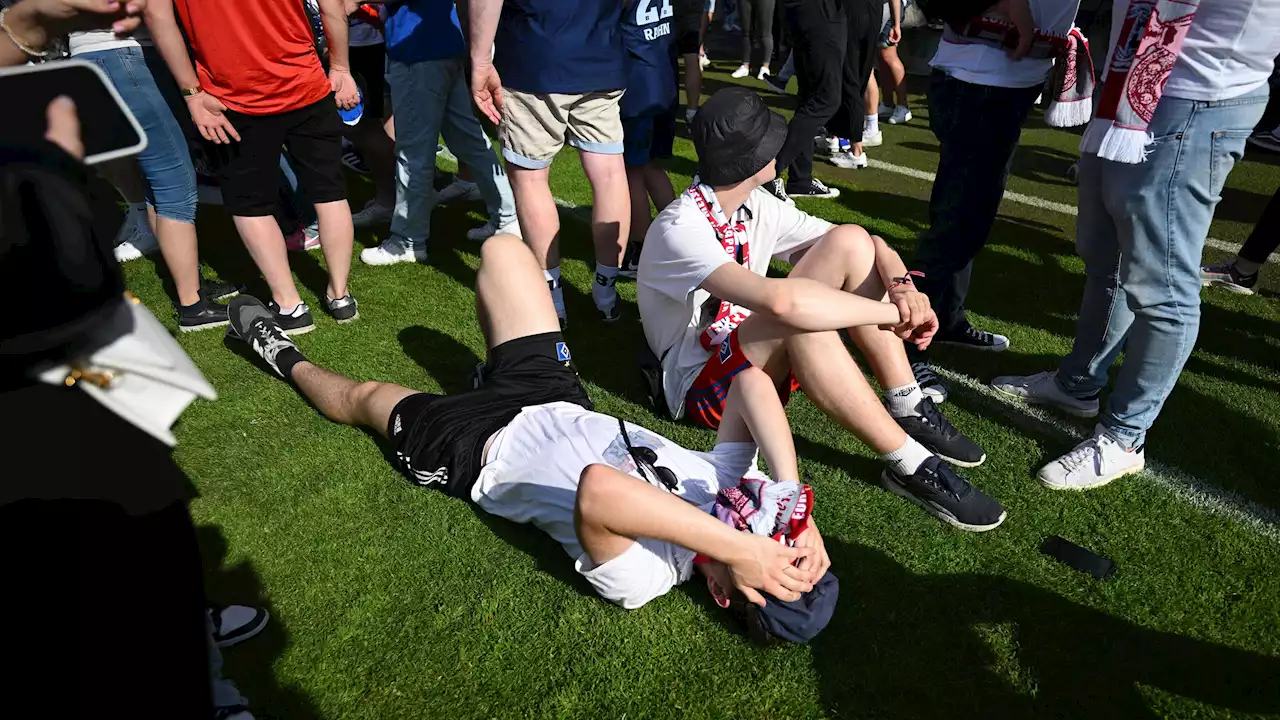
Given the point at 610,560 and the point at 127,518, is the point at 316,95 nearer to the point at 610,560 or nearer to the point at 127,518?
the point at 610,560

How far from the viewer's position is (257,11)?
363cm

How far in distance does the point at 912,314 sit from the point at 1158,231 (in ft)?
2.81

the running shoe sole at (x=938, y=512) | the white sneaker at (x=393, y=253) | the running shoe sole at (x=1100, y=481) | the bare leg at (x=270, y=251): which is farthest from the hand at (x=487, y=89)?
the running shoe sole at (x=1100, y=481)

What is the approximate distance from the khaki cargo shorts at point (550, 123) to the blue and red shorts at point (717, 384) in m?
1.51

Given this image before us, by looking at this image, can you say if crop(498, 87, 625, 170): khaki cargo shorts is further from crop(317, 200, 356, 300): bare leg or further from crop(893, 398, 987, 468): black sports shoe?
crop(893, 398, 987, 468): black sports shoe

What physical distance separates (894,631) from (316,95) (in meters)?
3.49

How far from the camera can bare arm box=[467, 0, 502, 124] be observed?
3.70m

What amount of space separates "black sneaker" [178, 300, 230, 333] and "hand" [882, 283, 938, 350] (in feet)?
11.1

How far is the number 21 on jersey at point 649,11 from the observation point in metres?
4.44

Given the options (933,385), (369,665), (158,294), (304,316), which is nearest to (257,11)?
(304,316)

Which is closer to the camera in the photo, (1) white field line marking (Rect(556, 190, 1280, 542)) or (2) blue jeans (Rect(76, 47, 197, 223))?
(1) white field line marking (Rect(556, 190, 1280, 542))

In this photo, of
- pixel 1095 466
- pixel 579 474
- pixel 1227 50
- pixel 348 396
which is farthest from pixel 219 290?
pixel 1227 50

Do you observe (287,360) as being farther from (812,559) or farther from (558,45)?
Result: (812,559)

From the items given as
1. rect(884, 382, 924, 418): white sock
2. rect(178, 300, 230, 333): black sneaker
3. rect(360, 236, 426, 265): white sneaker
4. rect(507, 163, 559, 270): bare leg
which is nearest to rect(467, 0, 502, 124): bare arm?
rect(507, 163, 559, 270): bare leg
